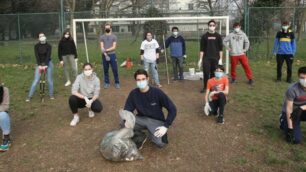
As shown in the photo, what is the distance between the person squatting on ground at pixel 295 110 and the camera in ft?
18.7

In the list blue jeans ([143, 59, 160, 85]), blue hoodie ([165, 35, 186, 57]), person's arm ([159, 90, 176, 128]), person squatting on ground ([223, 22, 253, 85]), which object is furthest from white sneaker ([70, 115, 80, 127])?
person squatting on ground ([223, 22, 253, 85])

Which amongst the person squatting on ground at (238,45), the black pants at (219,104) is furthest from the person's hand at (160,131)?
the person squatting on ground at (238,45)

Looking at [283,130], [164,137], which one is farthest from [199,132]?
[283,130]

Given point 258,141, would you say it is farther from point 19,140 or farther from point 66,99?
point 66,99

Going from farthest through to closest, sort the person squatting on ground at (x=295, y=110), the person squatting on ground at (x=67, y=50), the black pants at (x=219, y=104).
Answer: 1. the person squatting on ground at (x=67, y=50)
2. the black pants at (x=219, y=104)
3. the person squatting on ground at (x=295, y=110)

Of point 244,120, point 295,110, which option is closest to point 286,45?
point 244,120

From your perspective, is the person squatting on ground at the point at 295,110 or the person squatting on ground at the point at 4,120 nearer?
the person squatting on ground at the point at 295,110

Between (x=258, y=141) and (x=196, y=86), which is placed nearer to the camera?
(x=258, y=141)

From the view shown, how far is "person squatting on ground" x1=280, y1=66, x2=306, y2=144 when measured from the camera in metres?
5.69

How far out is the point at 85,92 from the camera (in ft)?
Answer: 23.7

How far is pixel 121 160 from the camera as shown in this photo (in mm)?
5191

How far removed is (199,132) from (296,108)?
5.54 ft

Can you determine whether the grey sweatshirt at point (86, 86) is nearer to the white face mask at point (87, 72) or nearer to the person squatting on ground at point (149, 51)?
the white face mask at point (87, 72)

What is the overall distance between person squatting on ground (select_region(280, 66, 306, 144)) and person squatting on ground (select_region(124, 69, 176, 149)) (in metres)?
1.88
